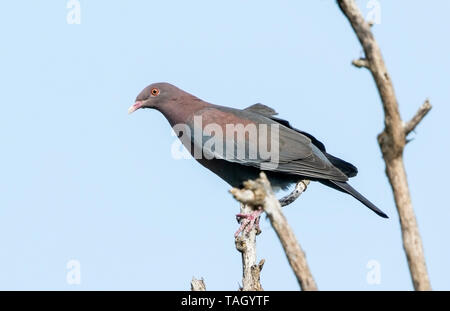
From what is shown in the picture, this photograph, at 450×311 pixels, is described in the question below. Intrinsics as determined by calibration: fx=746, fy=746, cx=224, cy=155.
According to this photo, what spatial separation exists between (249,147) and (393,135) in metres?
3.88

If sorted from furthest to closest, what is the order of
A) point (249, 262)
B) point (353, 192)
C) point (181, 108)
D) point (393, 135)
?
point (181, 108) → point (353, 192) → point (249, 262) → point (393, 135)

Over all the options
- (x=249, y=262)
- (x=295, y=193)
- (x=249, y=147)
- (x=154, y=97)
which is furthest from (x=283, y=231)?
(x=154, y=97)

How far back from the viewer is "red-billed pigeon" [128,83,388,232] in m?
8.05

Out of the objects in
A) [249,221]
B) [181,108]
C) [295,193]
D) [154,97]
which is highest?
[154,97]

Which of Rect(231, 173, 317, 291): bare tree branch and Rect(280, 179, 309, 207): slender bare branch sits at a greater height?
Rect(280, 179, 309, 207): slender bare branch

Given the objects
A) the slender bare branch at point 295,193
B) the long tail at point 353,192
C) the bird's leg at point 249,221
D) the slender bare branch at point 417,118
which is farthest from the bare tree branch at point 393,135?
the long tail at point 353,192

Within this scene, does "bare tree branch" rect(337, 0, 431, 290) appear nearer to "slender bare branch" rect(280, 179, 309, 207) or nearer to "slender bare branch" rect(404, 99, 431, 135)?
"slender bare branch" rect(404, 99, 431, 135)

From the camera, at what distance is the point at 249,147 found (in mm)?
8117

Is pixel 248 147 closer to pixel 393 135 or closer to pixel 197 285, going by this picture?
pixel 197 285

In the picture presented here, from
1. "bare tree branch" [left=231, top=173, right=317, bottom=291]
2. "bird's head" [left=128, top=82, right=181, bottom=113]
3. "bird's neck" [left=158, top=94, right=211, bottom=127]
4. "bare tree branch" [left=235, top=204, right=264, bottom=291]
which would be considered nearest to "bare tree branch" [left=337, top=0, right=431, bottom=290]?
"bare tree branch" [left=231, top=173, right=317, bottom=291]

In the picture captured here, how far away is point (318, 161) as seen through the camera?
26.7 ft

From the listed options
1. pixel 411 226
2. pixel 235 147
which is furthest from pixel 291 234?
pixel 235 147
